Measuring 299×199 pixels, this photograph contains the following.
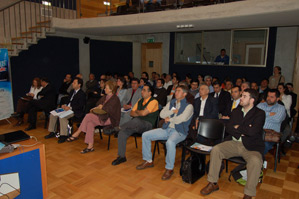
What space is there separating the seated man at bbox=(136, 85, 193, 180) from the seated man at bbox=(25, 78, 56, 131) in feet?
10.2

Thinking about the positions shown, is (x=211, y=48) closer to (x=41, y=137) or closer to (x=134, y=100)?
(x=134, y=100)

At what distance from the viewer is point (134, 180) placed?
A: 10.8 feet

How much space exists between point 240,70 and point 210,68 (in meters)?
1.17

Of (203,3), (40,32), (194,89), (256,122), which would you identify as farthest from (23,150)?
(40,32)

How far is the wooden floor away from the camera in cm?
295

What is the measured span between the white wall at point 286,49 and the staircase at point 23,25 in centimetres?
757

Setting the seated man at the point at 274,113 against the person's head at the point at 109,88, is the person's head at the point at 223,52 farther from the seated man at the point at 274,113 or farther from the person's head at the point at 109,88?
the person's head at the point at 109,88

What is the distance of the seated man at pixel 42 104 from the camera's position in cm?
554

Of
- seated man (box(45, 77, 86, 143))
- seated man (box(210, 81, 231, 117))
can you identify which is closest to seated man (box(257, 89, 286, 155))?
seated man (box(210, 81, 231, 117))

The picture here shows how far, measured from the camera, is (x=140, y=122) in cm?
385

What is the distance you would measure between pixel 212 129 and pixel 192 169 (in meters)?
0.66

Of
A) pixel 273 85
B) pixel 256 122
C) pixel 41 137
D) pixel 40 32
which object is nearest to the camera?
pixel 256 122

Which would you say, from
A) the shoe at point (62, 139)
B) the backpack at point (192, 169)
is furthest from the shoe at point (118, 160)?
the shoe at point (62, 139)

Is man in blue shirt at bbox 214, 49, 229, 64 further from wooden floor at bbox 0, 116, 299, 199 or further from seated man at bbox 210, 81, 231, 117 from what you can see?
wooden floor at bbox 0, 116, 299, 199
